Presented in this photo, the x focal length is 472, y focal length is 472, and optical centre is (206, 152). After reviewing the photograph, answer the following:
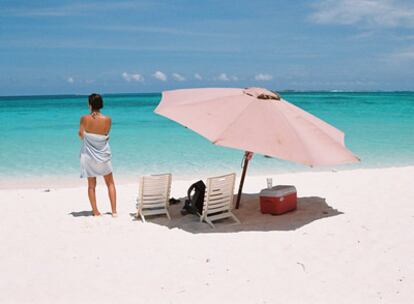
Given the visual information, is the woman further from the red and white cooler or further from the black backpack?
the red and white cooler

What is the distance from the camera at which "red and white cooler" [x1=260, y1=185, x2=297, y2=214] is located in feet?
22.9

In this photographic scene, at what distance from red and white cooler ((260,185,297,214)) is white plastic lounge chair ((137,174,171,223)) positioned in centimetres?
144

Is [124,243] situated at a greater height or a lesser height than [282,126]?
lesser

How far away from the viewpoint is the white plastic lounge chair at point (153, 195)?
6699 millimetres

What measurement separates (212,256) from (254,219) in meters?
1.74

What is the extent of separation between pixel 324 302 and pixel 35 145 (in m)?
16.4

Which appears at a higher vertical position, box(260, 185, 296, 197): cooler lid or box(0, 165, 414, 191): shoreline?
box(260, 185, 296, 197): cooler lid

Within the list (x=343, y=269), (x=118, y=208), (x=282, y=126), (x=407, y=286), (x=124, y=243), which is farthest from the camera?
(x=118, y=208)

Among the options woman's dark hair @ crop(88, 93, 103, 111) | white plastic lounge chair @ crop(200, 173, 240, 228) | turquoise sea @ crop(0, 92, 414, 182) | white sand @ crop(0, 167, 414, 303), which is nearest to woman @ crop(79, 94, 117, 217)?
woman's dark hair @ crop(88, 93, 103, 111)

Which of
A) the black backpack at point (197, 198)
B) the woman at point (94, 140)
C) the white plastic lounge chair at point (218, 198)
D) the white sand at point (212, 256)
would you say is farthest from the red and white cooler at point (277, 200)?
the woman at point (94, 140)

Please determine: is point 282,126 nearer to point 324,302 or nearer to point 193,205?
point 193,205

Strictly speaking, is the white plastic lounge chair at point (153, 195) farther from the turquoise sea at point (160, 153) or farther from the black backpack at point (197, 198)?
the turquoise sea at point (160, 153)

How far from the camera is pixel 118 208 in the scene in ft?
24.5

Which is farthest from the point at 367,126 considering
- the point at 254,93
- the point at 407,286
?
the point at 407,286
